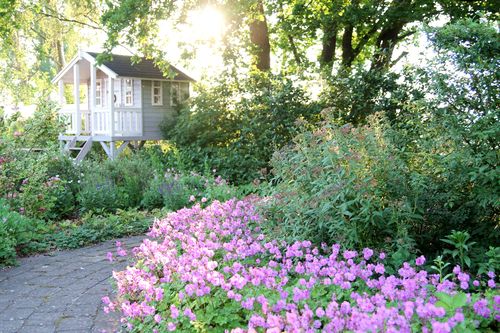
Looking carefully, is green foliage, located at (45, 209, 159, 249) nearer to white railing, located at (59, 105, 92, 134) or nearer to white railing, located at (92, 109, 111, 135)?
white railing, located at (92, 109, 111, 135)

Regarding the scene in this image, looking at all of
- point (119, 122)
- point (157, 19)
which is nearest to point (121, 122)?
point (119, 122)

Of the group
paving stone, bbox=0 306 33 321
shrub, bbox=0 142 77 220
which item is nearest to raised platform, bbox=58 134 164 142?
shrub, bbox=0 142 77 220

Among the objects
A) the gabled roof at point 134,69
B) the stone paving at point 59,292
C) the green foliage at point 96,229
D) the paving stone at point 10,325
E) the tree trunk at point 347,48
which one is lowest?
the paving stone at point 10,325

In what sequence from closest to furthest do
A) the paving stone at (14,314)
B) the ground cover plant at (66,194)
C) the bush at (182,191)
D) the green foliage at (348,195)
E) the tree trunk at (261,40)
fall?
the green foliage at (348,195), the paving stone at (14,314), the ground cover plant at (66,194), the bush at (182,191), the tree trunk at (261,40)

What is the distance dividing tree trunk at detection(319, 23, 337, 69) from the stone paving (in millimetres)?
9954

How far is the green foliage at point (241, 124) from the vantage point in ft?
35.7

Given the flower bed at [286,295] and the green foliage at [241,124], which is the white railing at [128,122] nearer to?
the green foliage at [241,124]

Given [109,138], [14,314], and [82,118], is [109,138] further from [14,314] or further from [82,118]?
[14,314]

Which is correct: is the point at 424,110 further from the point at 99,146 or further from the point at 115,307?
the point at 99,146

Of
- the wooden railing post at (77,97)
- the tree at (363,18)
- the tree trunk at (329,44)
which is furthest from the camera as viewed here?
the wooden railing post at (77,97)

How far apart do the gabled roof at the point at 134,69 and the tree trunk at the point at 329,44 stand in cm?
452

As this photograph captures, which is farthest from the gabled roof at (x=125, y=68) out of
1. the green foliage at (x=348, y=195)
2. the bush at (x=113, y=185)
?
the green foliage at (x=348, y=195)

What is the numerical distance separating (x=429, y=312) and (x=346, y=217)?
168 cm

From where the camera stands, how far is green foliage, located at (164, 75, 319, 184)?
10.9m
